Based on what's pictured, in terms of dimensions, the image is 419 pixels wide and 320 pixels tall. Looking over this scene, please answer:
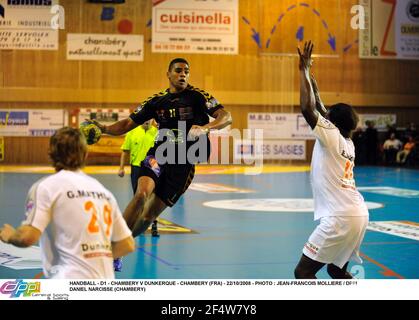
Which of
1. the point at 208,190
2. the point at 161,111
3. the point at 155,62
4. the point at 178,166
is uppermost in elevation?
the point at 155,62

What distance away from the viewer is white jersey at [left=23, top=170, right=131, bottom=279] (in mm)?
3781

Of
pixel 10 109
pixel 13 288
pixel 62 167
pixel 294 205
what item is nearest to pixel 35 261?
pixel 13 288

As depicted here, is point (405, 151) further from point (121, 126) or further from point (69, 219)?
point (69, 219)

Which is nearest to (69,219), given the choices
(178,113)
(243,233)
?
(178,113)

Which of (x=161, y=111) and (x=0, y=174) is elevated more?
(x=161, y=111)

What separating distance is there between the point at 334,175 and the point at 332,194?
17 cm

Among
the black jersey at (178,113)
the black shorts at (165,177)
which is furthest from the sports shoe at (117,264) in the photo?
the black jersey at (178,113)

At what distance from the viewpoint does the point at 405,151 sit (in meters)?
29.4

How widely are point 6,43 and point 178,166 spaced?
23.6 metres

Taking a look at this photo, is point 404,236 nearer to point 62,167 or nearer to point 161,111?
point 161,111

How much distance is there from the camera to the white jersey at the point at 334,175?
5.53 m

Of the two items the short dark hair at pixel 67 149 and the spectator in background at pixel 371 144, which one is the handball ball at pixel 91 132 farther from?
the spectator in background at pixel 371 144

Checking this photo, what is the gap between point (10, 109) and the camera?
29.7 m

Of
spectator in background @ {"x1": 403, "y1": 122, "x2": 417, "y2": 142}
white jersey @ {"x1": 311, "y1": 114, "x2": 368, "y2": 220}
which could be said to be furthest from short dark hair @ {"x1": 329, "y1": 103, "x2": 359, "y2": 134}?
spectator in background @ {"x1": 403, "y1": 122, "x2": 417, "y2": 142}
